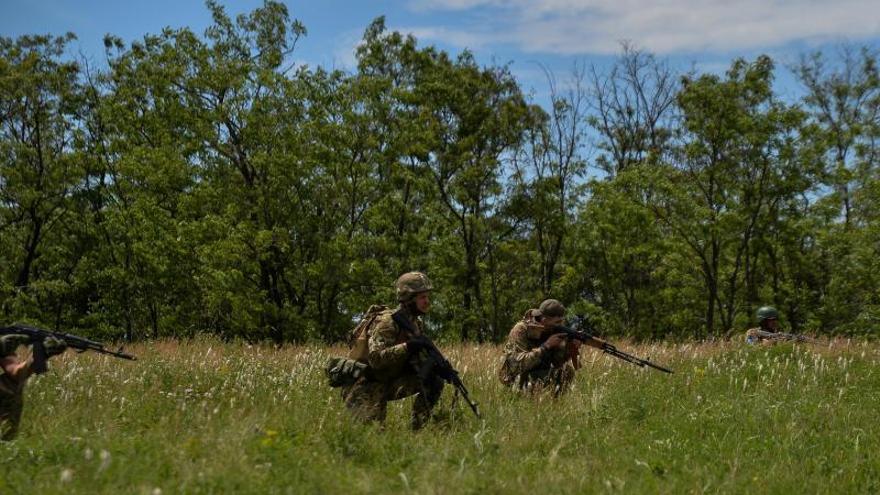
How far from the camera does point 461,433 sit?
6270 mm

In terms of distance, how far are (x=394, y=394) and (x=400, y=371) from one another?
0.22 meters

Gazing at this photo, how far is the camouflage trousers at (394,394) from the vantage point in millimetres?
6609

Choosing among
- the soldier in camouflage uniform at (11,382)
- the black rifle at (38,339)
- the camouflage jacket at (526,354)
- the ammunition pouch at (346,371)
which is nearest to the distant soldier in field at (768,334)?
the camouflage jacket at (526,354)

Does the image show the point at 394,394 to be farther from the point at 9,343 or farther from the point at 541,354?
the point at 9,343

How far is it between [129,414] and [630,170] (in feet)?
82.7

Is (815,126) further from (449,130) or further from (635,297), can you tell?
(449,130)

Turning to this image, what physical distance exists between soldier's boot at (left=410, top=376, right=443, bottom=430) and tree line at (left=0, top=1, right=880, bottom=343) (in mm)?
14458

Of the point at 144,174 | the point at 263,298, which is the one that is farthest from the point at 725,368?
the point at 144,174

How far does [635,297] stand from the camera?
33.5m

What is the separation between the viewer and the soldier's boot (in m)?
6.72

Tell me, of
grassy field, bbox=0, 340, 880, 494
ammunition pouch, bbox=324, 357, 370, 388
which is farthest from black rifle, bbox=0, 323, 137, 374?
ammunition pouch, bbox=324, 357, 370, 388

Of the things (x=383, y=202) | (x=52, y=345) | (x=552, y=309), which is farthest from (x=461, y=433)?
(x=383, y=202)

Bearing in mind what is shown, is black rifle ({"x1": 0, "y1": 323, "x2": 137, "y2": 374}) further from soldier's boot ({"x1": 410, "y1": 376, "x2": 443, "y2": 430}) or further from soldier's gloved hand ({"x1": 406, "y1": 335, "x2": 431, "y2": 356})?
soldier's boot ({"x1": 410, "y1": 376, "x2": 443, "y2": 430})

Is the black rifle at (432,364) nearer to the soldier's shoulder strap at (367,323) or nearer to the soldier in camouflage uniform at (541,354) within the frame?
the soldier's shoulder strap at (367,323)
